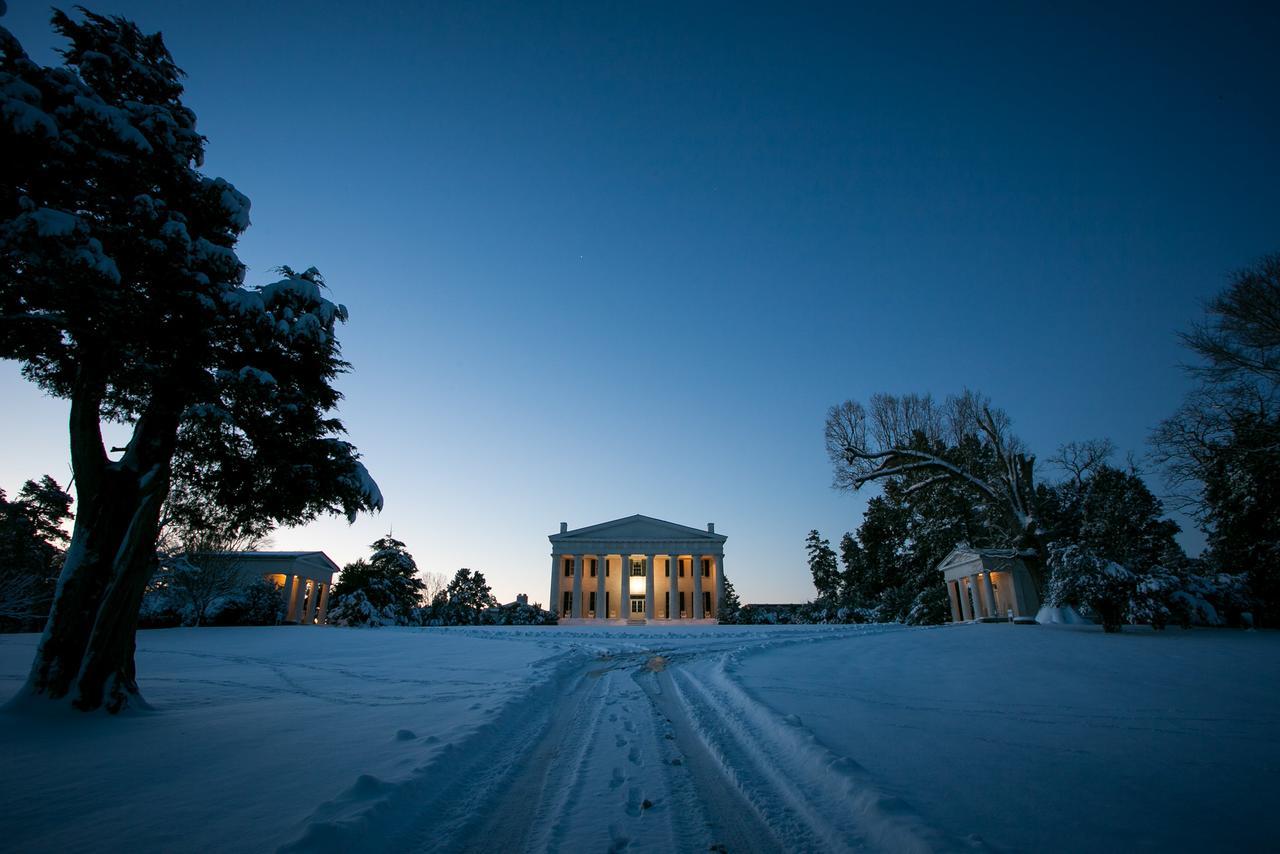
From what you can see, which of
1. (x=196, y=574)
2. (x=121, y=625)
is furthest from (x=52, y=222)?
(x=196, y=574)

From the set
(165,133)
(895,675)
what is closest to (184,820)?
(165,133)

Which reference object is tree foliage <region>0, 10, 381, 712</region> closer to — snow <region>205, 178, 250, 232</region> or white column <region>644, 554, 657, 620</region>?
snow <region>205, 178, 250, 232</region>

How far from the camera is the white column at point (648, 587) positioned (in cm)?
4697

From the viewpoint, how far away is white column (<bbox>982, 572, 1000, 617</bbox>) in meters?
24.8

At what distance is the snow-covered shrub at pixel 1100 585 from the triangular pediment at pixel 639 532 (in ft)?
109

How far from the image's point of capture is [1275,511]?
590 inches

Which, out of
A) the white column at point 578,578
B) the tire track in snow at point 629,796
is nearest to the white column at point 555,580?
the white column at point 578,578

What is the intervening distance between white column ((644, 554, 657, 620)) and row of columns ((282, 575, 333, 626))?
2552 cm

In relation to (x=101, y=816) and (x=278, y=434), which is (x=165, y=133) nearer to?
(x=278, y=434)

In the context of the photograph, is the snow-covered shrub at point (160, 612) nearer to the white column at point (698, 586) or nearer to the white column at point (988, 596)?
the white column at point (698, 586)

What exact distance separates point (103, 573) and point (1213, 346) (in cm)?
2277

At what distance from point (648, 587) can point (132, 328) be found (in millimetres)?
45031

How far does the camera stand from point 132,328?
19.5 feet

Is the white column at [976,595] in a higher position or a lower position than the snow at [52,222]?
lower
